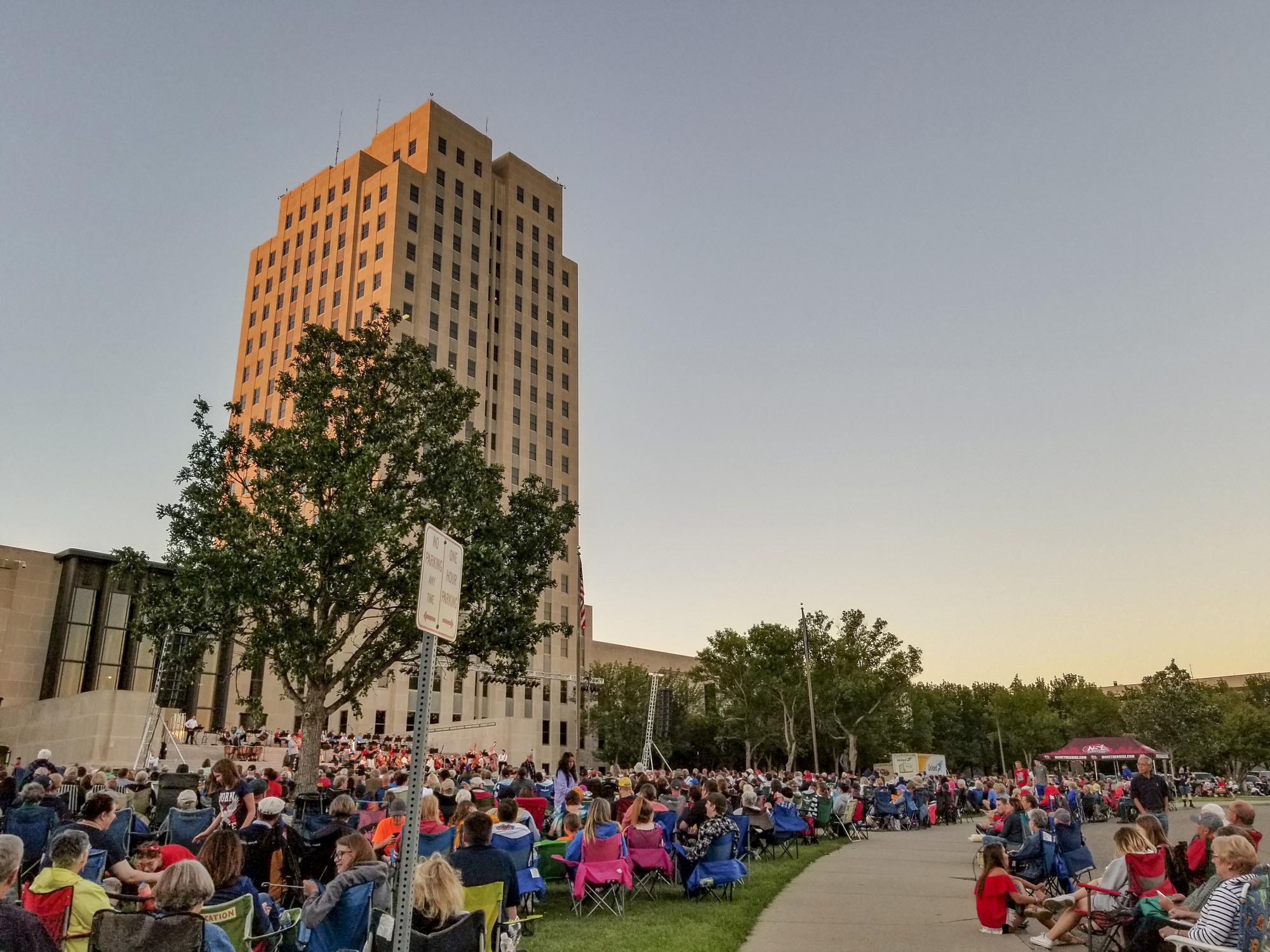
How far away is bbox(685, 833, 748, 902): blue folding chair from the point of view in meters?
11.9

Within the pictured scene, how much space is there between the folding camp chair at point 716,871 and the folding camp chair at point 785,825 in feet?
21.0

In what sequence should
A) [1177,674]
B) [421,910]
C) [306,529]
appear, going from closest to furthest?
[421,910], [306,529], [1177,674]

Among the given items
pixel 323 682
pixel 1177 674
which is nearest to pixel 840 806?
pixel 323 682

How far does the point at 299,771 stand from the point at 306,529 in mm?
6139

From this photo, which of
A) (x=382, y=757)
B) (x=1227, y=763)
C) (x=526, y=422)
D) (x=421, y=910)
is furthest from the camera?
(x=1227, y=763)

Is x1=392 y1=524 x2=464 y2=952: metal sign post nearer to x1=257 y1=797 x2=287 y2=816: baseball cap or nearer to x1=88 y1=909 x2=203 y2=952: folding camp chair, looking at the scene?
x1=88 y1=909 x2=203 y2=952: folding camp chair

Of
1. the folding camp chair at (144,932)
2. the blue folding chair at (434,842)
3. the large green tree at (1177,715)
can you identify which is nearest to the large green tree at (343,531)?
the blue folding chair at (434,842)

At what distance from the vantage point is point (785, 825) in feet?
60.9

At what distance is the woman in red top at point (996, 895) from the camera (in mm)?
9922

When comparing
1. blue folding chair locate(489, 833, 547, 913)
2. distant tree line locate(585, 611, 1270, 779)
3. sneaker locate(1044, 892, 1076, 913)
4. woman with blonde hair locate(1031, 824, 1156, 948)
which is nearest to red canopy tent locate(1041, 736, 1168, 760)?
distant tree line locate(585, 611, 1270, 779)

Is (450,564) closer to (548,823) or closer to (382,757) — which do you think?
(548,823)

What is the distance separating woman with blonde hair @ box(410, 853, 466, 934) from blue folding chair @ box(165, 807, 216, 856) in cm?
616

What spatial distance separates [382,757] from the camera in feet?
114

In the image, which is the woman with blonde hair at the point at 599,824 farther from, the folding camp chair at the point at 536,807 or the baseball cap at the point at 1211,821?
the baseball cap at the point at 1211,821
